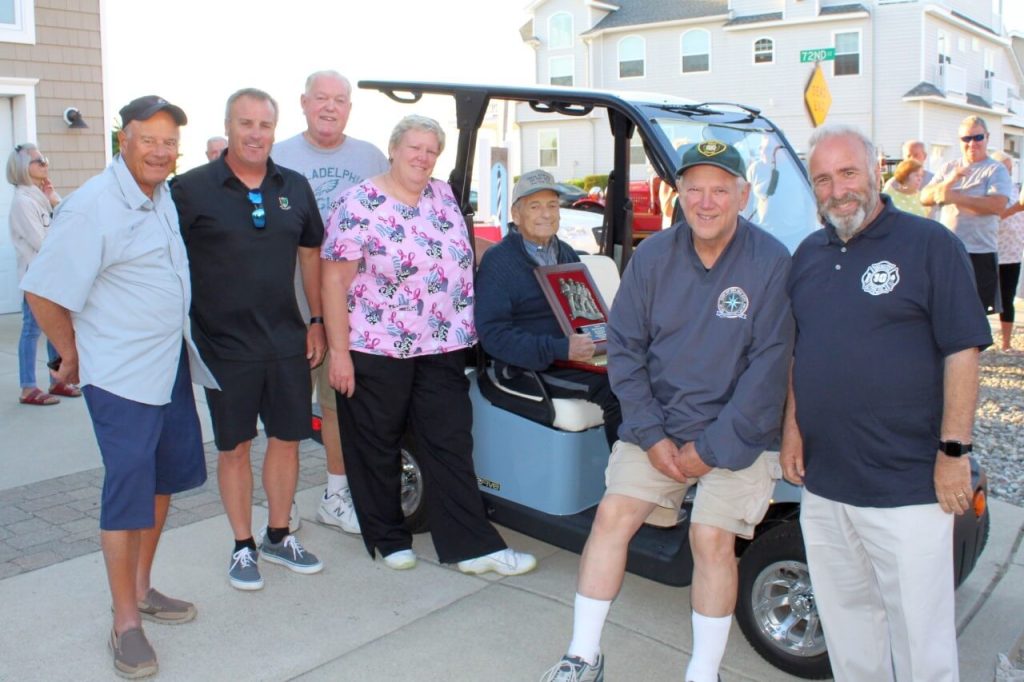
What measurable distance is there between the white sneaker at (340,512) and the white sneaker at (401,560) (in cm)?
42

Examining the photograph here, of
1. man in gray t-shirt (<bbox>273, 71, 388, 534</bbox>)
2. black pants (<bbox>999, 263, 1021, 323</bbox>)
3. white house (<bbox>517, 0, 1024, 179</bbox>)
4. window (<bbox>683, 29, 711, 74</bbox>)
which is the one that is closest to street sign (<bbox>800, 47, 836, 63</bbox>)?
black pants (<bbox>999, 263, 1021, 323</bbox>)

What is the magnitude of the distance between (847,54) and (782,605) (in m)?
28.4

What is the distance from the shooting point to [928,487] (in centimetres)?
252

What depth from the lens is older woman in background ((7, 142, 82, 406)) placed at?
268 inches

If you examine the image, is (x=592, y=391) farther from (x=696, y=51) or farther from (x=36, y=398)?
(x=696, y=51)

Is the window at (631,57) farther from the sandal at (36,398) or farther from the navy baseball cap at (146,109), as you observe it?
the navy baseball cap at (146,109)

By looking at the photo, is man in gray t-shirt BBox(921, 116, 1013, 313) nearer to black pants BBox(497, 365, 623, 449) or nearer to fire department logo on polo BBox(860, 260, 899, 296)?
black pants BBox(497, 365, 623, 449)

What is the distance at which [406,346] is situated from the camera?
3.97 metres

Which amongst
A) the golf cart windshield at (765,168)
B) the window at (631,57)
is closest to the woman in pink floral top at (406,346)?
the golf cart windshield at (765,168)

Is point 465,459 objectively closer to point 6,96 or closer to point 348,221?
point 348,221

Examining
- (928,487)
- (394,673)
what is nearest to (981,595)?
(928,487)

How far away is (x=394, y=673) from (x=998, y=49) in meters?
37.9

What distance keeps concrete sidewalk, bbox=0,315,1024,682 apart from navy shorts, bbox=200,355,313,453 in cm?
67

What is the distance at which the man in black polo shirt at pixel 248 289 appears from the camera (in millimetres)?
3650
